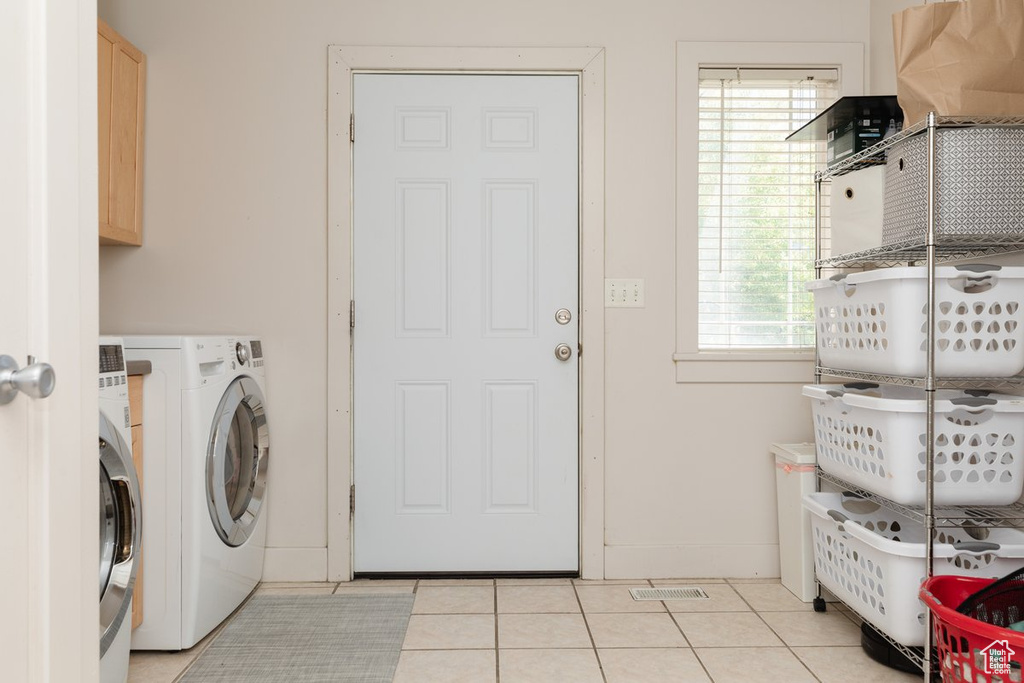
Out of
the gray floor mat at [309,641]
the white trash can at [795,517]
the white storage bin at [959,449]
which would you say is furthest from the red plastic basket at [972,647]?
the gray floor mat at [309,641]

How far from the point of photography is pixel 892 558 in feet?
6.23

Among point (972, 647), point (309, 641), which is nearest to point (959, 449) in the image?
point (972, 647)

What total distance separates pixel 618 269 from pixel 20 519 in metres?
2.20

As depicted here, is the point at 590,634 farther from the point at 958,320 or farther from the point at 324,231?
the point at 324,231

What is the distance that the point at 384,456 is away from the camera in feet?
9.20

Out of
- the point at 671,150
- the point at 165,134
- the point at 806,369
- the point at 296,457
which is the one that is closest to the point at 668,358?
the point at 806,369

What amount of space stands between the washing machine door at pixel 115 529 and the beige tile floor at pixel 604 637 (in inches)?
14.3

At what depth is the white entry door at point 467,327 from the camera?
110 inches

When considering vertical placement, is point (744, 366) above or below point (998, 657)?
above

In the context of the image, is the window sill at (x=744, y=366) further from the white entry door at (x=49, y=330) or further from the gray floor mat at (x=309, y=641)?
the white entry door at (x=49, y=330)

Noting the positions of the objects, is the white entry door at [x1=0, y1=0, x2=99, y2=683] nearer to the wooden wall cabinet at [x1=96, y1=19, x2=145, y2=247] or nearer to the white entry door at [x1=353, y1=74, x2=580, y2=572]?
the wooden wall cabinet at [x1=96, y1=19, x2=145, y2=247]

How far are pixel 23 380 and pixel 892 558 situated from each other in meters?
1.95

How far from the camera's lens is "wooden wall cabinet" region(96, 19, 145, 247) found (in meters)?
2.47

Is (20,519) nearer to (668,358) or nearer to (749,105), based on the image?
(668,358)
